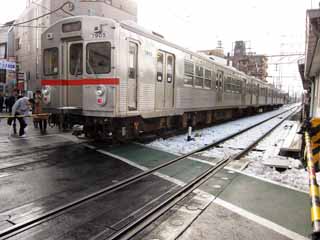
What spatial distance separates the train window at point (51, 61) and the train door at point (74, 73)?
0.44 meters

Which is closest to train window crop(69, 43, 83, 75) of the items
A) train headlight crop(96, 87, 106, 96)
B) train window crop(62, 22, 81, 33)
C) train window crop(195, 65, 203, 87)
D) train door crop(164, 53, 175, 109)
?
train window crop(62, 22, 81, 33)

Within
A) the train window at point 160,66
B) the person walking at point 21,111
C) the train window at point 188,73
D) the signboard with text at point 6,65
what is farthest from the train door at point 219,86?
the signboard with text at point 6,65

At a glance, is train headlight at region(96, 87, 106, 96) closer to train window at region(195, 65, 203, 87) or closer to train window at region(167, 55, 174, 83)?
train window at region(167, 55, 174, 83)

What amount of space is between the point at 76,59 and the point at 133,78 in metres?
1.71

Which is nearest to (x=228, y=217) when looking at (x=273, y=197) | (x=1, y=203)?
(x=273, y=197)

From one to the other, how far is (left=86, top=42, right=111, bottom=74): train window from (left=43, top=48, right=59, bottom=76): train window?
1.24 metres

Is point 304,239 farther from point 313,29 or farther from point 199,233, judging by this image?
point 313,29

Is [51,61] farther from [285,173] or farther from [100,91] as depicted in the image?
[285,173]

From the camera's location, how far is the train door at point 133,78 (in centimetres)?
826

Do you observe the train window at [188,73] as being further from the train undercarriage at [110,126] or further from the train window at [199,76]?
the train undercarriage at [110,126]

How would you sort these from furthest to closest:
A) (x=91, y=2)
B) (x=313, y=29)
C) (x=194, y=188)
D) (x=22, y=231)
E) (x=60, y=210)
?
1. (x=91, y=2)
2. (x=313, y=29)
3. (x=194, y=188)
4. (x=60, y=210)
5. (x=22, y=231)

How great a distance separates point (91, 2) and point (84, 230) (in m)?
23.8

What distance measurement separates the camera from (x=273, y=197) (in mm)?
4867

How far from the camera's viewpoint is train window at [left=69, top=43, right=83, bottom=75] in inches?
328
